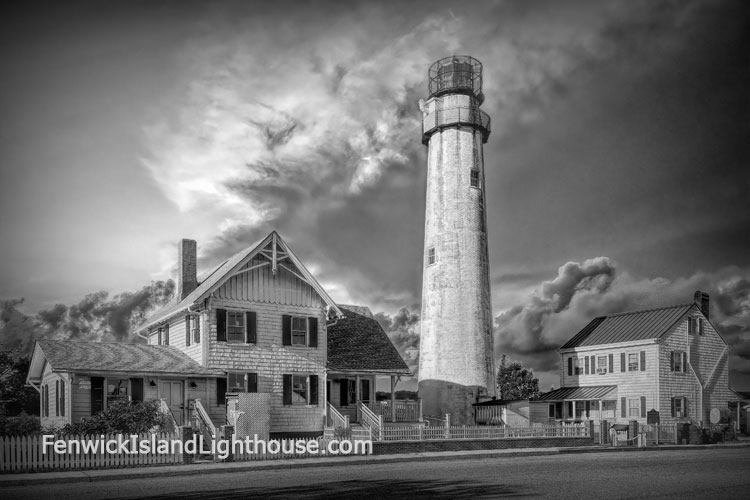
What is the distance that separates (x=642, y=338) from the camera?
45.1m

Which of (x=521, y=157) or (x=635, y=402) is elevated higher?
(x=521, y=157)

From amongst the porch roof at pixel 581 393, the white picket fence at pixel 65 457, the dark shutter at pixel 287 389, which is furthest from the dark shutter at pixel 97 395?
the porch roof at pixel 581 393

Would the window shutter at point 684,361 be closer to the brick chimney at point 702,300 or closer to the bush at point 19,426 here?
the brick chimney at point 702,300

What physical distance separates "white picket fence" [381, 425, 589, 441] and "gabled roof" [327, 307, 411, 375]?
344cm

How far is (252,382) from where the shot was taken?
32.5 m

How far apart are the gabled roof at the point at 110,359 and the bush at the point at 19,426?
230 centimetres

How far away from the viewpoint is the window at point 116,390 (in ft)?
96.5

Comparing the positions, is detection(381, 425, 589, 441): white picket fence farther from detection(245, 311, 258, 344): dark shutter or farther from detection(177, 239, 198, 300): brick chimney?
detection(177, 239, 198, 300): brick chimney

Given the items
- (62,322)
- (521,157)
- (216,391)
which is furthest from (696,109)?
(62,322)

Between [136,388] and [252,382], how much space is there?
4684mm

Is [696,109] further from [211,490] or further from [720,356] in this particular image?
[211,490]

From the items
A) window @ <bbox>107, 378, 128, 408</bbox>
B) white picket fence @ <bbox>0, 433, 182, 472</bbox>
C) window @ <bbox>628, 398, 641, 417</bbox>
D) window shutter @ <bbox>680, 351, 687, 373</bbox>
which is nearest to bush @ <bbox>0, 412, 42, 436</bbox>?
window @ <bbox>107, 378, 128, 408</bbox>

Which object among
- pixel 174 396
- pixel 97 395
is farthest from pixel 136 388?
pixel 174 396

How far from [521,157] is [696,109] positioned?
13368 millimetres
